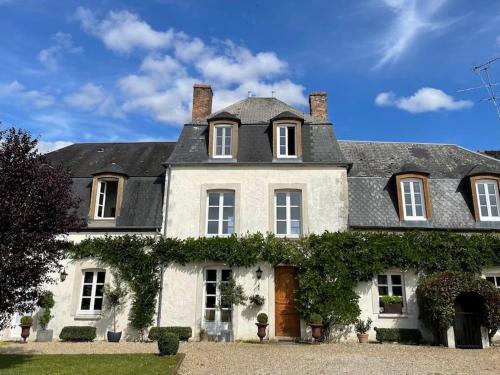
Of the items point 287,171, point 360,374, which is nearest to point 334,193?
point 287,171

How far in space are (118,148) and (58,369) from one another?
11.9 meters

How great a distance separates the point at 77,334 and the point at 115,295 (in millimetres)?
1753

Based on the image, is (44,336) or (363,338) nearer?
(363,338)

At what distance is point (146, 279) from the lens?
14.2 m

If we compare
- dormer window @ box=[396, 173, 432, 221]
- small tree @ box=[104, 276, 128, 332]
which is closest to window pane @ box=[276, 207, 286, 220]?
dormer window @ box=[396, 173, 432, 221]

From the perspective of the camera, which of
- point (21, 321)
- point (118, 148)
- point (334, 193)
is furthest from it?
point (118, 148)

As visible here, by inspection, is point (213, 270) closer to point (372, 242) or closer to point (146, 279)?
point (146, 279)

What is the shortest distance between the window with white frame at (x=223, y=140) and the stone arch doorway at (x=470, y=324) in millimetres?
9437

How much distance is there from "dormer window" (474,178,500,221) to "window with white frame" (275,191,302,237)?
6.61 metres

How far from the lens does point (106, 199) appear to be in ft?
52.6

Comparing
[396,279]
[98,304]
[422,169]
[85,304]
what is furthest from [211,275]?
[422,169]

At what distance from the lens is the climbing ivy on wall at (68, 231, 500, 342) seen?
1380cm

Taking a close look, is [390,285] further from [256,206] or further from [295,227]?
[256,206]

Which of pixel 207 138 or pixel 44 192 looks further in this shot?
pixel 207 138
